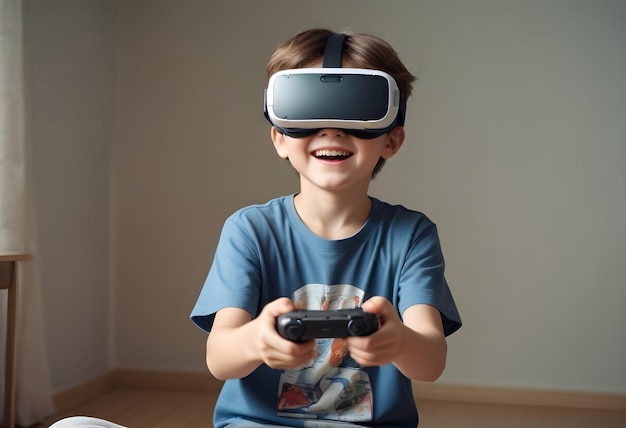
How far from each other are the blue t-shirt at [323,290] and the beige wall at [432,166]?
1.84m

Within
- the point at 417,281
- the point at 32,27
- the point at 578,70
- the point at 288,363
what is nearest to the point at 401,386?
the point at 417,281

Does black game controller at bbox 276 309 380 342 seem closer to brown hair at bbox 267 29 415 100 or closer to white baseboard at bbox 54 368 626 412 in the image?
brown hair at bbox 267 29 415 100

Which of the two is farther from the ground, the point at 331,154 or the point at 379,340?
the point at 331,154

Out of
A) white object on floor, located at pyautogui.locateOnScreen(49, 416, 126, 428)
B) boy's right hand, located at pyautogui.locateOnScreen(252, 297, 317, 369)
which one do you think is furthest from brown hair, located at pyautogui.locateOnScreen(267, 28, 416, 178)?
white object on floor, located at pyautogui.locateOnScreen(49, 416, 126, 428)

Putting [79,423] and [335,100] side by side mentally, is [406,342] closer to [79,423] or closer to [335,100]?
[335,100]

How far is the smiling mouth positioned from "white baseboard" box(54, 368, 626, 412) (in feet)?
6.60

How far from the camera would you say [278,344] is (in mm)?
910

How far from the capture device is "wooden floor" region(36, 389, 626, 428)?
2756mm

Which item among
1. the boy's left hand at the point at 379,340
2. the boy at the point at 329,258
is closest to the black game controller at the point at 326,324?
the boy's left hand at the point at 379,340

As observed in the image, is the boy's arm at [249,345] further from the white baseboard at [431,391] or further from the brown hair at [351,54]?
the white baseboard at [431,391]

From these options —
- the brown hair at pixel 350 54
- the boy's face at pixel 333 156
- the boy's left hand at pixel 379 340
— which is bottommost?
the boy's left hand at pixel 379 340

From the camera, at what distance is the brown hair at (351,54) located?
1.23 metres

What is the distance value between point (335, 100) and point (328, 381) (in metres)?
0.42

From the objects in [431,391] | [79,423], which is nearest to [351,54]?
[79,423]
